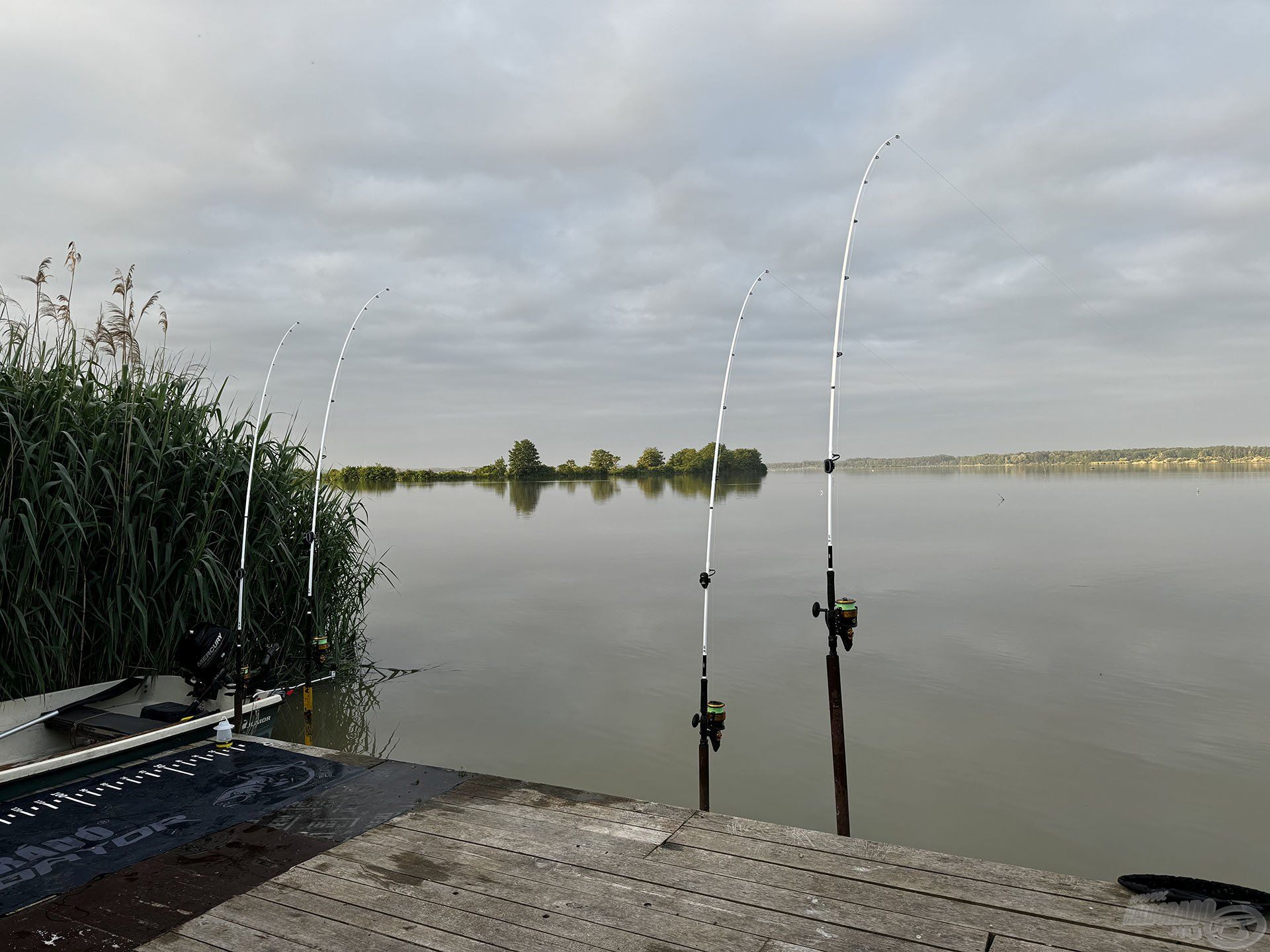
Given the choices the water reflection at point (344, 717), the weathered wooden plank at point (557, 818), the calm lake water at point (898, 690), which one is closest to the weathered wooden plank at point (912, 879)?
the weathered wooden plank at point (557, 818)

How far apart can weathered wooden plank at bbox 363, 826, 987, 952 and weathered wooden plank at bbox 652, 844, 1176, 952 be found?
47 mm

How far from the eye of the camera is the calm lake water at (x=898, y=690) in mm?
5402

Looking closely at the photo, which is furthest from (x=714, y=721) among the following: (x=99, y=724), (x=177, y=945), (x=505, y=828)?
(x=99, y=724)

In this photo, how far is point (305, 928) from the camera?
248 centimetres

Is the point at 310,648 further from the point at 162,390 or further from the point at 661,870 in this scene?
the point at 661,870

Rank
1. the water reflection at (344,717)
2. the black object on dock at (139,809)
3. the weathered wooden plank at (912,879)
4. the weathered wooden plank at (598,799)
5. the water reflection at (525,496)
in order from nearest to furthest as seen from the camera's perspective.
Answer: the weathered wooden plank at (912,879) < the black object on dock at (139,809) < the weathered wooden plank at (598,799) < the water reflection at (344,717) < the water reflection at (525,496)

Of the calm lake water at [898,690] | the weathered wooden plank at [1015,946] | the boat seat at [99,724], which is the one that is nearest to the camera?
the weathered wooden plank at [1015,946]

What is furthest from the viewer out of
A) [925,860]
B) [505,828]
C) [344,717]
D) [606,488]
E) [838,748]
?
[606,488]

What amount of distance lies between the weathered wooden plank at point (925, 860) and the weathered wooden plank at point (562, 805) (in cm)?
13

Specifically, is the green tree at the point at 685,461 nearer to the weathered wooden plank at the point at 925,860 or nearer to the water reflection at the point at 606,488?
the water reflection at the point at 606,488

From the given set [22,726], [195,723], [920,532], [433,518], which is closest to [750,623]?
[195,723]

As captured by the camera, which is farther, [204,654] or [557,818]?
[204,654]
